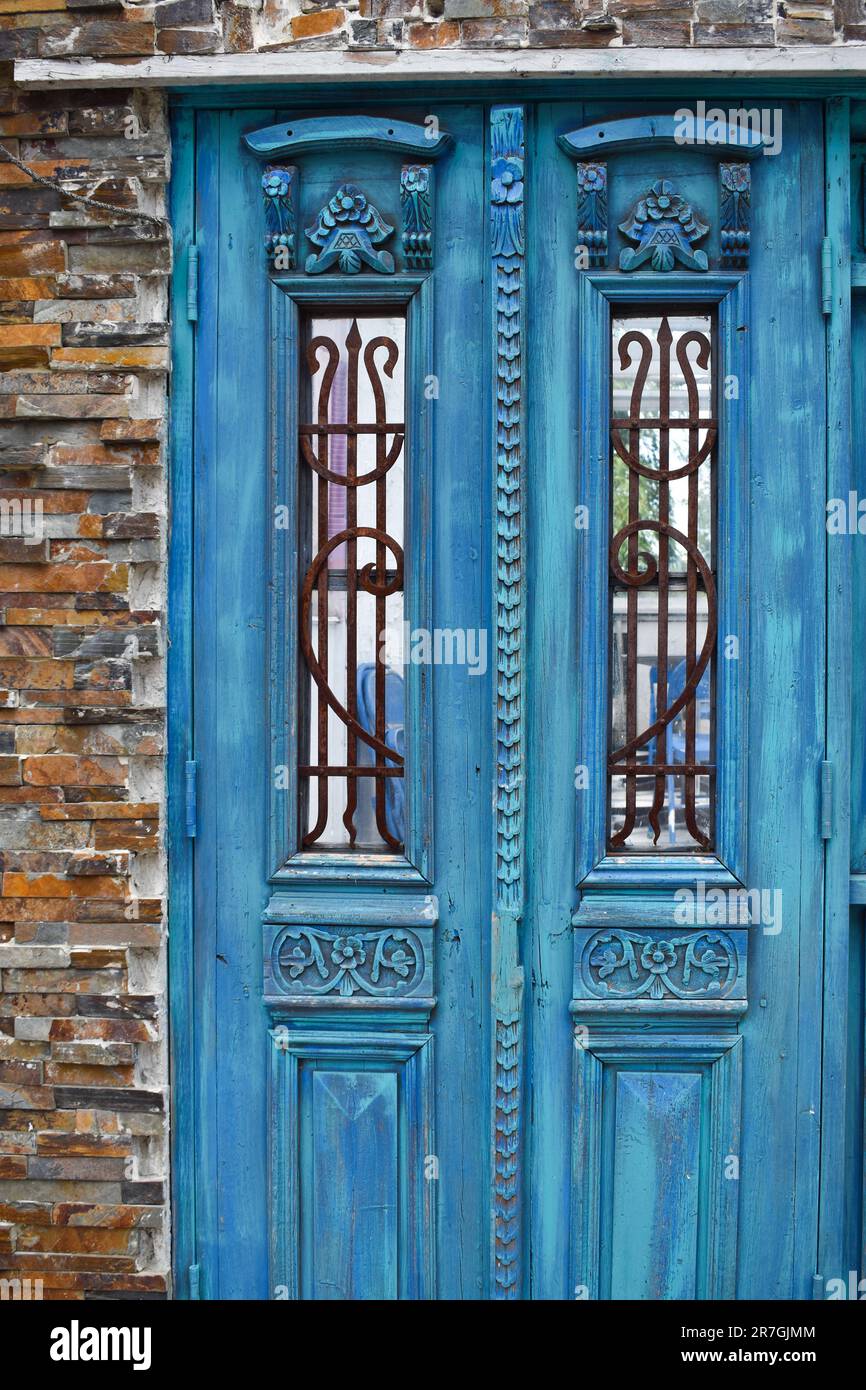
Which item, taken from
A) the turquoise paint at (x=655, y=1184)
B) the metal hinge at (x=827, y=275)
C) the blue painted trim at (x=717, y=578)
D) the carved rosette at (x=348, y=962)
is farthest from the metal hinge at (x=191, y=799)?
the metal hinge at (x=827, y=275)

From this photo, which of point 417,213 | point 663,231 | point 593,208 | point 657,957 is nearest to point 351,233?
point 417,213

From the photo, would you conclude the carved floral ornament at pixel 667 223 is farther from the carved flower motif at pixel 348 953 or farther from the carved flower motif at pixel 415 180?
the carved flower motif at pixel 348 953

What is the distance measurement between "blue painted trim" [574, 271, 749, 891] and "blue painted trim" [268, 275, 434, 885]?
368 mm

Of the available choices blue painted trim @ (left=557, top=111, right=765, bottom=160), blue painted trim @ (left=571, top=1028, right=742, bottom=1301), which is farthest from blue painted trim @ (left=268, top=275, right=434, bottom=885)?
blue painted trim @ (left=571, top=1028, right=742, bottom=1301)

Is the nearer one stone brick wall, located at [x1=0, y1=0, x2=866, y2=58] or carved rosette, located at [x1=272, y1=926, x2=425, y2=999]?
stone brick wall, located at [x1=0, y1=0, x2=866, y2=58]

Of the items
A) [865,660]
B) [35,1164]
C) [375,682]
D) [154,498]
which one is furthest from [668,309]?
[35,1164]

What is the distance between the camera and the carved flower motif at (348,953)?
269 cm

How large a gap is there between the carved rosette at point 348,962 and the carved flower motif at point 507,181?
1.74 metres

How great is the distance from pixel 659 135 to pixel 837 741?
1477 mm

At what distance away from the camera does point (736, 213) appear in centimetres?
263

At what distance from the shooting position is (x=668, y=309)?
270 cm

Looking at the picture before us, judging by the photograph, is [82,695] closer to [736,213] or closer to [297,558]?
[297,558]

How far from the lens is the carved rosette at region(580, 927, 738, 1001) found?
8.75 ft

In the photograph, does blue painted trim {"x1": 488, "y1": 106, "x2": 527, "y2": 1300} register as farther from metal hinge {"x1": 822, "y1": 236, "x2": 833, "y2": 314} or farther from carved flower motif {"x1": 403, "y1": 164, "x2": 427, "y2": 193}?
metal hinge {"x1": 822, "y1": 236, "x2": 833, "y2": 314}
